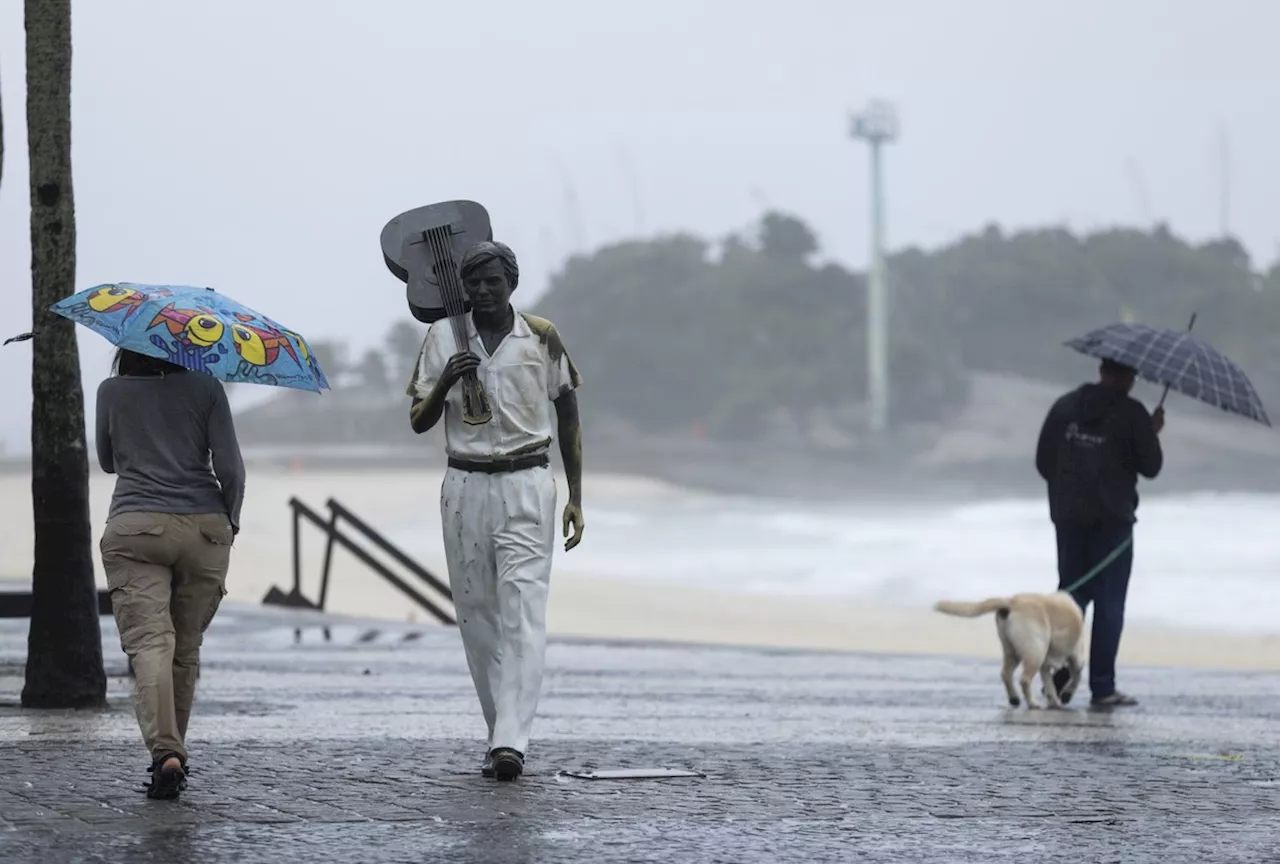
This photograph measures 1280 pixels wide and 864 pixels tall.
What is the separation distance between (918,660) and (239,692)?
6.82m

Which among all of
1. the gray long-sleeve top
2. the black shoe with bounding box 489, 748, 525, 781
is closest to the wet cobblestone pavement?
the black shoe with bounding box 489, 748, 525, 781

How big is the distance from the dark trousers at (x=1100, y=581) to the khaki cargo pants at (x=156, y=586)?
6.06 metres

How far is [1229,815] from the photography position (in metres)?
Answer: 7.59

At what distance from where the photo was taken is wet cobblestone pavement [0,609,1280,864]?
664 cm

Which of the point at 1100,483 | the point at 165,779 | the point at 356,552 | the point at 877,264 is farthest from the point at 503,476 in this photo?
the point at 877,264

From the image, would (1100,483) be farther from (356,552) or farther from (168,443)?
(356,552)

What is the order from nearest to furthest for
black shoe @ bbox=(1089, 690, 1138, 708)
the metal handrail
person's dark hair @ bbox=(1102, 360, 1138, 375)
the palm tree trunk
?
the palm tree trunk
person's dark hair @ bbox=(1102, 360, 1138, 375)
black shoe @ bbox=(1089, 690, 1138, 708)
the metal handrail

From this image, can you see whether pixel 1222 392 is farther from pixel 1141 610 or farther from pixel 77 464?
pixel 1141 610

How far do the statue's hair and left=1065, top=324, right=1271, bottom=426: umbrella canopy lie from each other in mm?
4628

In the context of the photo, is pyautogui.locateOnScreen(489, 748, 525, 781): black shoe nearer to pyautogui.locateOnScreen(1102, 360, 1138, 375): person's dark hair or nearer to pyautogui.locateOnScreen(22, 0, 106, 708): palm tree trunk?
pyautogui.locateOnScreen(22, 0, 106, 708): palm tree trunk

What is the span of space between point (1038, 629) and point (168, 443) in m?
5.81

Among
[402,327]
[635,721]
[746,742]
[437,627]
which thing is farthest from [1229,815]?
[402,327]

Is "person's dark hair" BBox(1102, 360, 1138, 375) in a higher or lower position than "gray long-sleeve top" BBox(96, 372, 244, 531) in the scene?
higher

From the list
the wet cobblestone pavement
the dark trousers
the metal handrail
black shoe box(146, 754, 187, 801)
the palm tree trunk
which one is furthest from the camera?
the metal handrail
